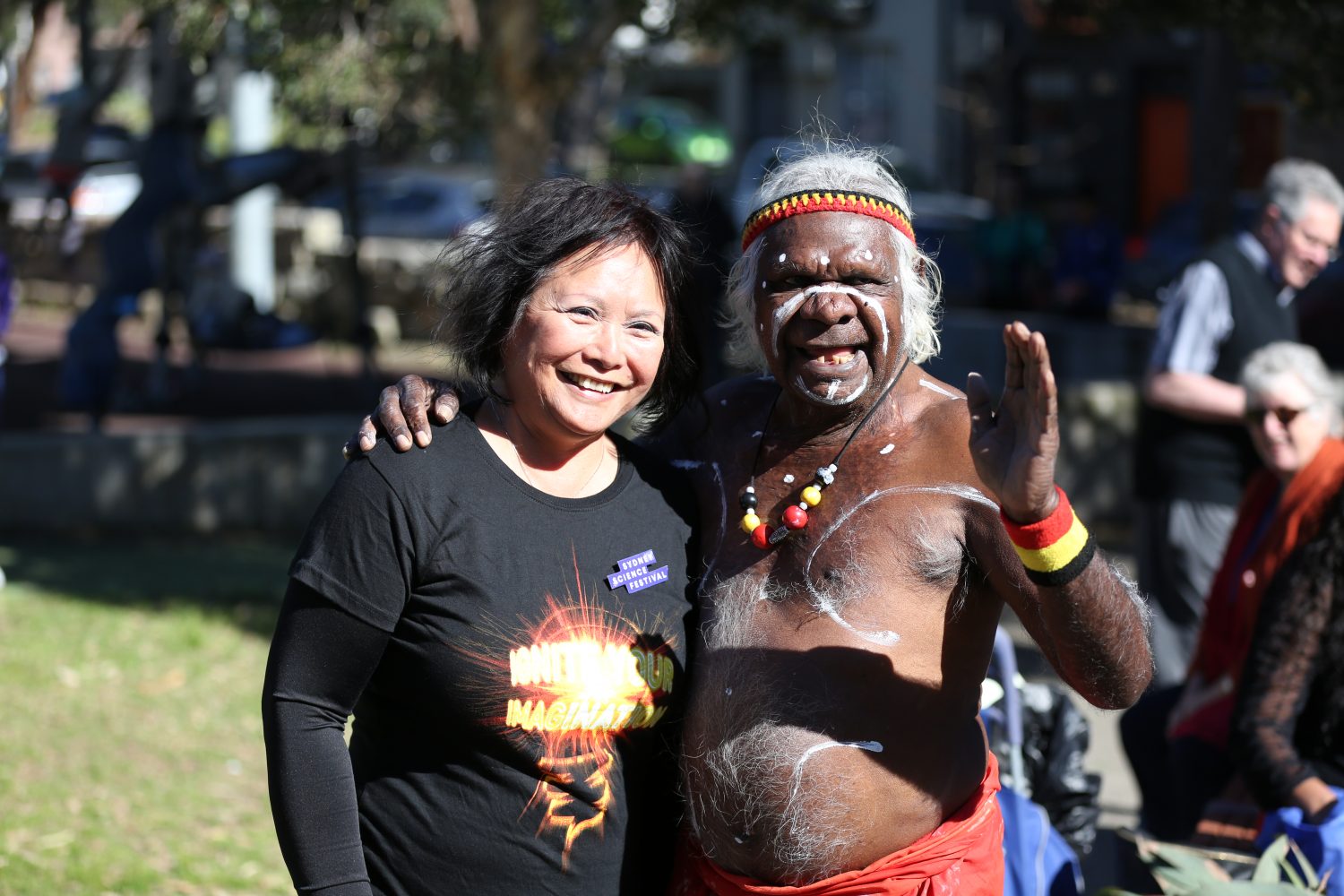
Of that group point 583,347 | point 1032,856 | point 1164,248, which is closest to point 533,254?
point 583,347

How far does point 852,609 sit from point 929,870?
1.40 feet

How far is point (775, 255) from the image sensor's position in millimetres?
2496

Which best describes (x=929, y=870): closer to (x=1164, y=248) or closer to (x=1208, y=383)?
(x=1208, y=383)

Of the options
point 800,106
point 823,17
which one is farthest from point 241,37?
point 800,106

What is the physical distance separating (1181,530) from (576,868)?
3280 mm

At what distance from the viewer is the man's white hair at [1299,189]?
15.6 feet

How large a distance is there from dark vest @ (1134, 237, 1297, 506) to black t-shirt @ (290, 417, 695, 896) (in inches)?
124

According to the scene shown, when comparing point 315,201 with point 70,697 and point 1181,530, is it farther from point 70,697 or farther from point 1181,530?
point 1181,530

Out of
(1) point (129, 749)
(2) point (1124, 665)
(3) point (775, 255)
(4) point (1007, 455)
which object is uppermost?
(3) point (775, 255)

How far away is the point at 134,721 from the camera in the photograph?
5535 mm

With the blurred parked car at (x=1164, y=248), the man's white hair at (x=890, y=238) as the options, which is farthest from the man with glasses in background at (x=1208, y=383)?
the blurred parked car at (x=1164, y=248)

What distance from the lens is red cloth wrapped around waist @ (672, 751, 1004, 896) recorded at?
2354 mm

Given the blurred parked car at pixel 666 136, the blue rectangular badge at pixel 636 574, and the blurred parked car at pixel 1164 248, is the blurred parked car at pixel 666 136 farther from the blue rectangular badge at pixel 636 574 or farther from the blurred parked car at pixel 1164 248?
the blue rectangular badge at pixel 636 574

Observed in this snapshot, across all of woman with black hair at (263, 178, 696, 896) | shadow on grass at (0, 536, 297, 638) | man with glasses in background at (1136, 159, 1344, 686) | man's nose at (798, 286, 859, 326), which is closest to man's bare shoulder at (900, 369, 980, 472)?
man's nose at (798, 286, 859, 326)
